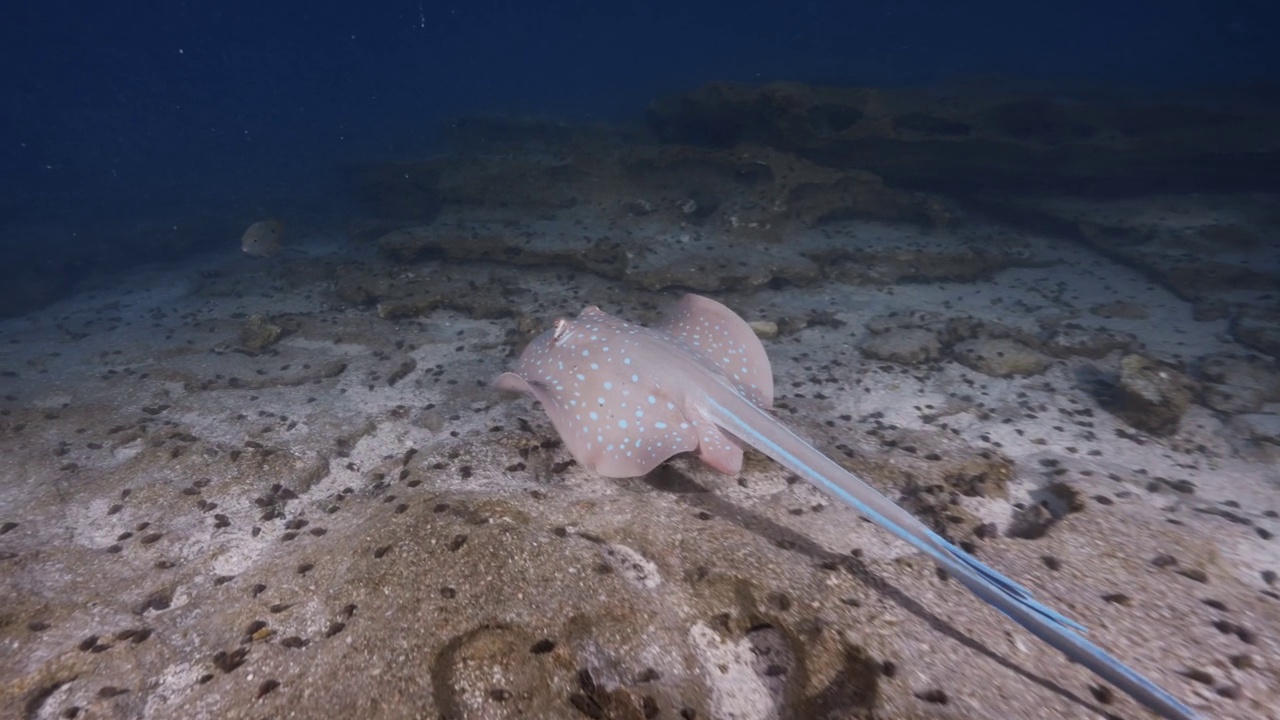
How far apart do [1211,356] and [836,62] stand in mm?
44698

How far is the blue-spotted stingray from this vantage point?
3.07m

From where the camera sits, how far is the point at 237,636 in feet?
11.5

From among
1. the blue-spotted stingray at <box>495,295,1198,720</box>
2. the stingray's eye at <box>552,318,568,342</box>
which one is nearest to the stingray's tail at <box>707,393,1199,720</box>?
the blue-spotted stingray at <box>495,295,1198,720</box>

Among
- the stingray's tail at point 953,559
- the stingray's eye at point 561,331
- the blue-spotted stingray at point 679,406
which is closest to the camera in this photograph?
the stingray's tail at point 953,559

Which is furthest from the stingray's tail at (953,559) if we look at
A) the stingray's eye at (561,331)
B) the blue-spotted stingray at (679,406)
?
the stingray's eye at (561,331)

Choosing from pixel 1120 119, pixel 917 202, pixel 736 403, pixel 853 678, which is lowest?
pixel 853 678

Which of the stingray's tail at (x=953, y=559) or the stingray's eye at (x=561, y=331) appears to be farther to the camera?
the stingray's eye at (x=561, y=331)

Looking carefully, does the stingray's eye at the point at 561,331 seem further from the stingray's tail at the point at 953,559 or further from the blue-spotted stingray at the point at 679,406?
→ the stingray's tail at the point at 953,559

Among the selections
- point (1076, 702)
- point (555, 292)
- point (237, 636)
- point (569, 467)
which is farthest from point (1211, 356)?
point (237, 636)

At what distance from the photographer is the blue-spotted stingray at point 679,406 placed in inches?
121

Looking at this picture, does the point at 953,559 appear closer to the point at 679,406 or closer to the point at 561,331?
the point at 679,406

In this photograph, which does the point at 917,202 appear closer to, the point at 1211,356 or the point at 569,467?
the point at 1211,356

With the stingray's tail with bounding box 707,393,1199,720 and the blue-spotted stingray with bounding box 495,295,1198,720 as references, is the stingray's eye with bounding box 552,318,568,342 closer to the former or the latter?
the blue-spotted stingray with bounding box 495,295,1198,720

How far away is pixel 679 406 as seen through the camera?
4445 millimetres
